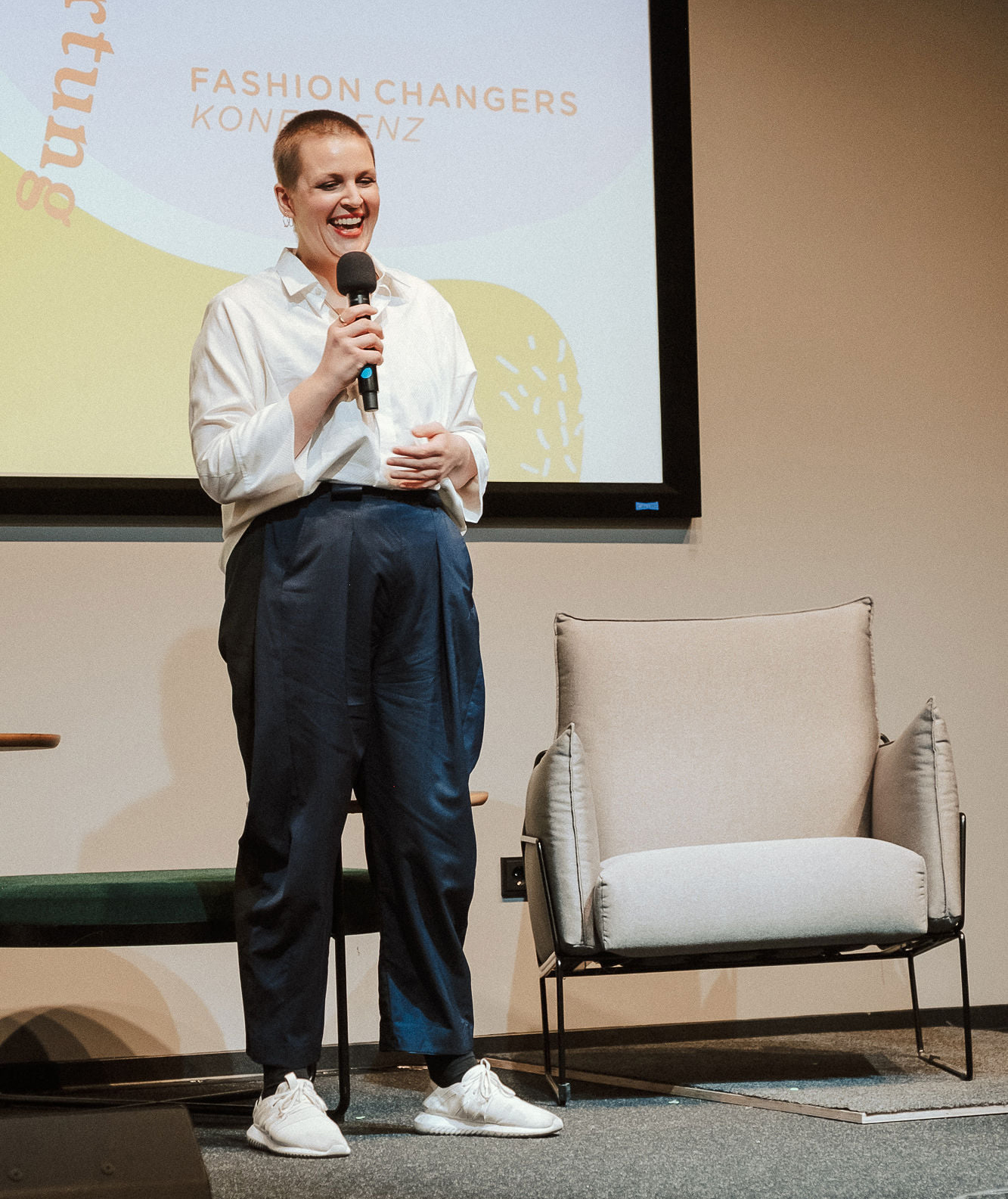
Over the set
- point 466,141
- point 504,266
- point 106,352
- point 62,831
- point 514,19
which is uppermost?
point 514,19

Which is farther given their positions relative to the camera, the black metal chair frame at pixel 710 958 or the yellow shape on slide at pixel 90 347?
the yellow shape on slide at pixel 90 347

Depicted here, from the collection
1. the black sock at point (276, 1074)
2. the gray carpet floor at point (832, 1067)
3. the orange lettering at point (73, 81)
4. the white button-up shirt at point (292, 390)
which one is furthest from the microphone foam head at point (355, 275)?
the gray carpet floor at point (832, 1067)

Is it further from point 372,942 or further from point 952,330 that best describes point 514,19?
point 372,942

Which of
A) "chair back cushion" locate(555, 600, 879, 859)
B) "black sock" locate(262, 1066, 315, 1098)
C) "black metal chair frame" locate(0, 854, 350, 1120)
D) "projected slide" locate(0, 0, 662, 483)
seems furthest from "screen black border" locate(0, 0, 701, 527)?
"black sock" locate(262, 1066, 315, 1098)

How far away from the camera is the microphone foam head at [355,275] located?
6.17 feet

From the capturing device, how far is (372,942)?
2828 millimetres

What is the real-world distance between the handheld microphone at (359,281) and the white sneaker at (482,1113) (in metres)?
0.97

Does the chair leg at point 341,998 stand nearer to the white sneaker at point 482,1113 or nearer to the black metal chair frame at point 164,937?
the black metal chair frame at point 164,937

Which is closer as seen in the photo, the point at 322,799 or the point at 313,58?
the point at 322,799

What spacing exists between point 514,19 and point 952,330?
1.28m

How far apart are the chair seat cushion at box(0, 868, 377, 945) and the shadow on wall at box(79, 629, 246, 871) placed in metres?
0.68

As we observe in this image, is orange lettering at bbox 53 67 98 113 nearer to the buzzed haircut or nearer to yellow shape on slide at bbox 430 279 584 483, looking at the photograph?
yellow shape on slide at bbox 430 279 584 483

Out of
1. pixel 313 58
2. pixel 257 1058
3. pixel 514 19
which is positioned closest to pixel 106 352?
pixel 313 58

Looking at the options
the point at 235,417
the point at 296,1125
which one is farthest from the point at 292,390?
the point at 296,1125
